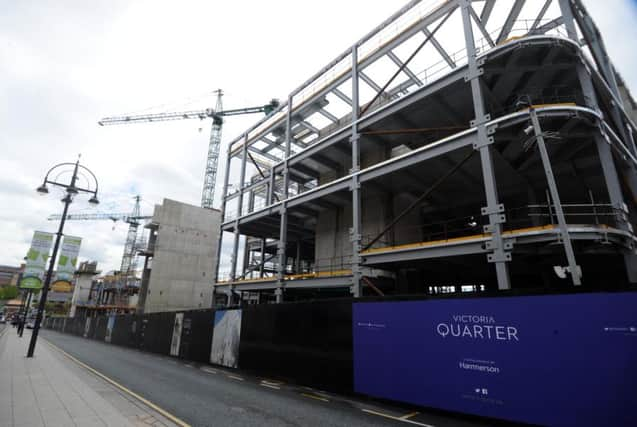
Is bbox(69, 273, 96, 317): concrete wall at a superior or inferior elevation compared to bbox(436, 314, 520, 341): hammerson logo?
superior

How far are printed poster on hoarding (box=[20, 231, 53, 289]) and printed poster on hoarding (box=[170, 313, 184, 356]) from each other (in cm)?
1030

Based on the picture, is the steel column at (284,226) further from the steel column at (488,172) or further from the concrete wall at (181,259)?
the concrete wall at (181,259)

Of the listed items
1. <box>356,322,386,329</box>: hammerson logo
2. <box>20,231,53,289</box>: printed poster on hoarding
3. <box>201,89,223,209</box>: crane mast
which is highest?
<box>201,89,223,209</box>: crane mast

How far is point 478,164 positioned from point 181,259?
37.7 m

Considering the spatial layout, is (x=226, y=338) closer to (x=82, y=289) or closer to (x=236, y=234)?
(x=236, y=234)

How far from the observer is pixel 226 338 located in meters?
13.9

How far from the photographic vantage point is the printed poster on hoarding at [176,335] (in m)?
17.7

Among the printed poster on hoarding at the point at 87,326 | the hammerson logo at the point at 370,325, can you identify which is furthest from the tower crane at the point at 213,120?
the hammerson logo at the point at 370,325

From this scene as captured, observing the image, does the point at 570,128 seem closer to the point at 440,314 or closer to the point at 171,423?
the point at 440,314

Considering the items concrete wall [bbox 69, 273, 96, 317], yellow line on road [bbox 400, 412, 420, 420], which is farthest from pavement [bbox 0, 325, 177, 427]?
concrete wall [bbox 69, 273, 96, 317]

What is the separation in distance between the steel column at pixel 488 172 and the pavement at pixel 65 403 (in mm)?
10188

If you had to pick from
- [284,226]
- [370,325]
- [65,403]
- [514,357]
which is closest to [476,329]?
[514,357]

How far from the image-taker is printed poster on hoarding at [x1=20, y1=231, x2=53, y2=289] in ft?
64.7

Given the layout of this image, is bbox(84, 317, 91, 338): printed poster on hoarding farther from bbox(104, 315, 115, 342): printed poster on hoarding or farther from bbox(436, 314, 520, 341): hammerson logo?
bbox(436, 314, 520, 341): hammerson logo
